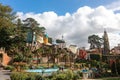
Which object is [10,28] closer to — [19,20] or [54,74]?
[19,20]

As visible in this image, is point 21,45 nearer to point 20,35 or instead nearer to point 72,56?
point 20,35

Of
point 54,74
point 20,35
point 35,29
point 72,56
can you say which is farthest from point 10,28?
point 54,74

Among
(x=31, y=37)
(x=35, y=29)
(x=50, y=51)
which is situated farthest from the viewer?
(x=35, y=29)

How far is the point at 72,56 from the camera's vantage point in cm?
8750

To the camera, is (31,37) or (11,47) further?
(31,37)

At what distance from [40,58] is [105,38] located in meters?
52.2

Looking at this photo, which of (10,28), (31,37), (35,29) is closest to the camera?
(10,28)

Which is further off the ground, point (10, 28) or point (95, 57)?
point (10, 28)

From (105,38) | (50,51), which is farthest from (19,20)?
(105,38)

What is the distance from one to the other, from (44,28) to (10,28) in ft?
71.8

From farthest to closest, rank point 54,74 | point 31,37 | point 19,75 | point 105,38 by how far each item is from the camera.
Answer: point 105,38
point 31,37
point 54,74
point 19,75

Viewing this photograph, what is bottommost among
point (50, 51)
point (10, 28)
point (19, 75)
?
point (19, 75)

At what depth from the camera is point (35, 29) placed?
273ft

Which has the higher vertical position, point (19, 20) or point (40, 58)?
point (19, 20)
